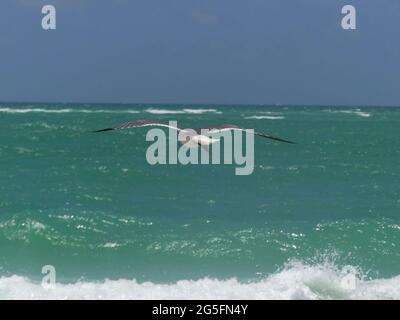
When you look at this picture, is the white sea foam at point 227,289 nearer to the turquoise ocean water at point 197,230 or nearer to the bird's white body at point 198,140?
the turquoise ocean water at point 197,230

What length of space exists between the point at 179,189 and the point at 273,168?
20.7ft

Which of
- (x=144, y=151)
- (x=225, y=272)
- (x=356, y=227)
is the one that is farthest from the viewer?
(x=144, y=151)

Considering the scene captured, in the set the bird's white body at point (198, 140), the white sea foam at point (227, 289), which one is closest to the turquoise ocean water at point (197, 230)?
the white sea foam at point (227, 289)

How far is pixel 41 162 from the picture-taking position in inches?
1103

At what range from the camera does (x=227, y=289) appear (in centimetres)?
1377

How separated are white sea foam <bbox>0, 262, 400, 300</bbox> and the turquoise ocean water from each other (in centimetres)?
3

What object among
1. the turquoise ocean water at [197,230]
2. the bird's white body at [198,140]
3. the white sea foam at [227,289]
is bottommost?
the white sea foam at [227,289]

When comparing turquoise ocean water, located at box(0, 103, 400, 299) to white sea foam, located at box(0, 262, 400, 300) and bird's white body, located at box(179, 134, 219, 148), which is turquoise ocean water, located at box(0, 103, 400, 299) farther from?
bird's white body, located at box(179, 134, 219, 148)

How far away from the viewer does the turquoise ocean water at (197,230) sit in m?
14.1

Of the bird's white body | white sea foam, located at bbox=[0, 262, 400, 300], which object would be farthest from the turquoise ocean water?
the bird's white body

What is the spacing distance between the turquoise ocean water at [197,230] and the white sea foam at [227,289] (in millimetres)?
27
